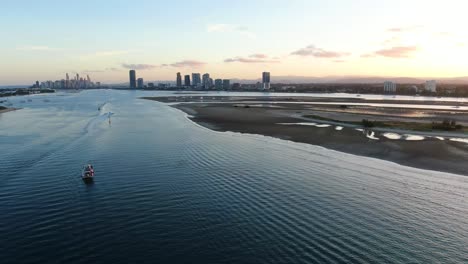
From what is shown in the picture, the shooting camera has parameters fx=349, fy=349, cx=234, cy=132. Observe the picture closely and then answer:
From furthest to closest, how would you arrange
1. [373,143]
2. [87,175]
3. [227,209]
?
1. [373,143]
2. [87,175]
3. [227,209]

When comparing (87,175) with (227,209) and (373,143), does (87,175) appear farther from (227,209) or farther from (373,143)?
(373,143)

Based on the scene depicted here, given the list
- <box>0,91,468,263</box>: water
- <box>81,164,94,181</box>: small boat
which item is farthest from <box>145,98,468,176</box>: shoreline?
<box>81,164,94,181</box>: small boat

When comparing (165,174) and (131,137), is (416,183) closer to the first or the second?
(165,174)

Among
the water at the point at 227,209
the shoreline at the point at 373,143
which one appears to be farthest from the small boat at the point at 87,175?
the shoreline at the point at 373,143

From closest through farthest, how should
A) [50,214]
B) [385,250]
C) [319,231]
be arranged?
[385,250] < [319,231] < [50,214]

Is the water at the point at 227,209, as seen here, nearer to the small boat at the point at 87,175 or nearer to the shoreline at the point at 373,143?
the small boat at the point at 87,175

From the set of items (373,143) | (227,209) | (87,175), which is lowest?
(227,209)

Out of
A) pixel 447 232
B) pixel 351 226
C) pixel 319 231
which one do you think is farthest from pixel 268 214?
pixel 447 232

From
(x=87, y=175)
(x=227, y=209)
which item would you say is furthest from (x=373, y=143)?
(x=87, y=175)
